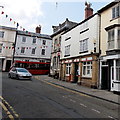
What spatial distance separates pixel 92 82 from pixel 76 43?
7.02 metres

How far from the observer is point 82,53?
1722cm

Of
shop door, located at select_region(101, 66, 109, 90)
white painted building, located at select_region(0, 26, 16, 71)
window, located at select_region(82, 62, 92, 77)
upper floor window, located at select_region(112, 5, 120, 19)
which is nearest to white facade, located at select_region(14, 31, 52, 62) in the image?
white painted building, located at select_region(0, 26, 16, 71)

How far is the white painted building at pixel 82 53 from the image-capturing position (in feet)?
48.4

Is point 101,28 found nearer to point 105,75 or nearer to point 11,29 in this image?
point 105,75

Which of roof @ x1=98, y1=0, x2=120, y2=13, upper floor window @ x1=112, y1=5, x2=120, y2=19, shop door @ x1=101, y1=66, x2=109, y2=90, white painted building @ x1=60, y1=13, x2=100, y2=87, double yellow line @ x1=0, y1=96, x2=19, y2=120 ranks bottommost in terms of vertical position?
double yellow line @ x1=0, y1=96, x2=19, y2=120

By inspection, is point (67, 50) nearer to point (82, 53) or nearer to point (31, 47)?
point (82, 53)

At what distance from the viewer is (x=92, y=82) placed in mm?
14367

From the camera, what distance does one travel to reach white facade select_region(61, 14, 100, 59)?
15133 millimetres

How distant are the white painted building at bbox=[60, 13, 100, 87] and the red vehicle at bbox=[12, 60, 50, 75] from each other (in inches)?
348

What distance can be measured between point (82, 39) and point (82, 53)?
2.01 meters

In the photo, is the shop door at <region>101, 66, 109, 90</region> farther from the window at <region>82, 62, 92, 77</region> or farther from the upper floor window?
the upper floor window

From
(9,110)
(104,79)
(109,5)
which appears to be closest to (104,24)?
(109,5)

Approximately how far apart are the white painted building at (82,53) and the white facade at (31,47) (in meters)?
17.6

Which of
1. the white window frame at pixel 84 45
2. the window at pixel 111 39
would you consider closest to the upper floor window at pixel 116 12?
the window at pixel 111 39
